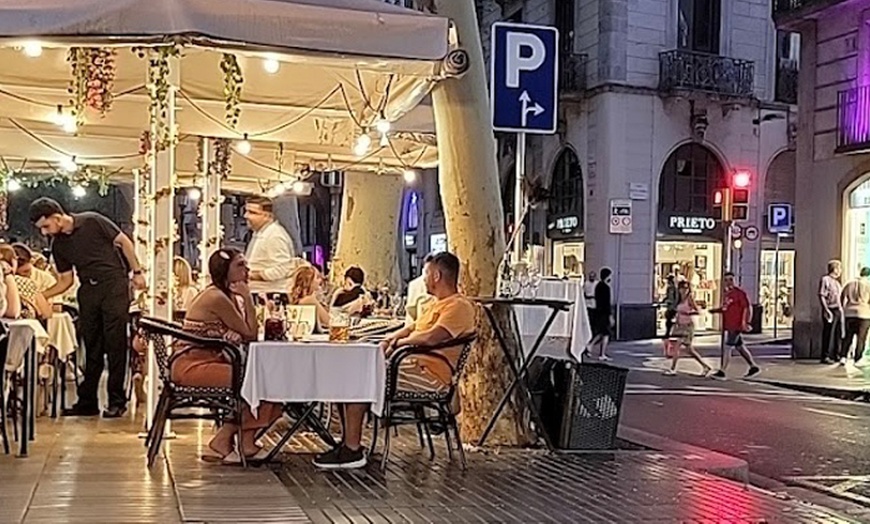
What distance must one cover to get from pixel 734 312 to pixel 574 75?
1171 cm

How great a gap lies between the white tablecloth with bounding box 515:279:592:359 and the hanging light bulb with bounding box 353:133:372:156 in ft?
9.75

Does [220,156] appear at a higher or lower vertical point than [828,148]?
lower

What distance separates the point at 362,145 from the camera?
1237 centimetres

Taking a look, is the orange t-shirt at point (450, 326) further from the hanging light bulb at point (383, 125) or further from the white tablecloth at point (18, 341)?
the hanging light bulb at point (383, 125)

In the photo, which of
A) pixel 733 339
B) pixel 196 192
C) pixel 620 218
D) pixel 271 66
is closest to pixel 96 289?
pixel 271 66

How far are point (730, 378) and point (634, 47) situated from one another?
38.9 feet

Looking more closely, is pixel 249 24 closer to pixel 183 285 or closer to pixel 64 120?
pixel 64 120

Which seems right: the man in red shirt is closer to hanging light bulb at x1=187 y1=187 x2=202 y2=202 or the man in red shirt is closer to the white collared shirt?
hanging light bulb at x1=187 y1=187 x2=202 y2=202

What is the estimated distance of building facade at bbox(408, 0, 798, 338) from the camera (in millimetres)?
28422

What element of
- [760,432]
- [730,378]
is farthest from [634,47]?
[760,432]

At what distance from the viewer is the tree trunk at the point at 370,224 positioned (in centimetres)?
1622

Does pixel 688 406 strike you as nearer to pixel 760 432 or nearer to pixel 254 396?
pixel 760 432

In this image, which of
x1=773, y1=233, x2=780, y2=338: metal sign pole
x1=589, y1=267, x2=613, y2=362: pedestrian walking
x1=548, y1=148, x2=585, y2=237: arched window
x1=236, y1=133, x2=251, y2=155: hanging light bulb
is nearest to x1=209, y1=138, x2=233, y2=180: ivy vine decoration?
x1=236, y1=133, x2=251, y2=155: hanging light bulb

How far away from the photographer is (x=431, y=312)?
7980 millimetres
